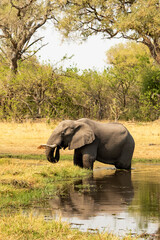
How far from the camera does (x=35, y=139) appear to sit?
23.0 metres

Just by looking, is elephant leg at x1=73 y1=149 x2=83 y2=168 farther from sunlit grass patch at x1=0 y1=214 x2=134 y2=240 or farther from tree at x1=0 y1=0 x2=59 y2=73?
tree at x1=0 y1=0 x2=59 y2=73

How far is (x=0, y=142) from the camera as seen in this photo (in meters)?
22.1

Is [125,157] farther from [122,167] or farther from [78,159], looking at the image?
[78,159]

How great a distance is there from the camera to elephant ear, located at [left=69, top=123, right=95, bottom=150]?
13039mm

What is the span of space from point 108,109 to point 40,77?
23.8 feet

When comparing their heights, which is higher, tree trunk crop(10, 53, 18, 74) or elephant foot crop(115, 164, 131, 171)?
tree trunk crop(10, 53, 18, 74)

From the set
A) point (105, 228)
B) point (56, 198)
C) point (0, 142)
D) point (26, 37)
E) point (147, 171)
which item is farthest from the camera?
point (26, 37)

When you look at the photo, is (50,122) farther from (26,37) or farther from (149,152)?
(149,152)

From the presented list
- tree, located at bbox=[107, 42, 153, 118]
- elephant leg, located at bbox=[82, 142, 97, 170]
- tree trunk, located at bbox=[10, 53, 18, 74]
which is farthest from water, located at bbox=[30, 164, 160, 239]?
tree trunk, located at bbox=[10, 53, 18, 74]

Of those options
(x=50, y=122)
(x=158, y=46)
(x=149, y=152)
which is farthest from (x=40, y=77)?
(x=149, y=152)

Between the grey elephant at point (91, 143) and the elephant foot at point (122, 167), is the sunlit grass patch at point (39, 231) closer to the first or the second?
the grey elephant at point (91, 143)

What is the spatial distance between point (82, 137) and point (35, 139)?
10.2 meters

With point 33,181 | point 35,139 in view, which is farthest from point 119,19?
point 33,181

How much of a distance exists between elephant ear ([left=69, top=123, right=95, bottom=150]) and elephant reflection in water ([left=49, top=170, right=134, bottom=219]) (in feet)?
3.99
